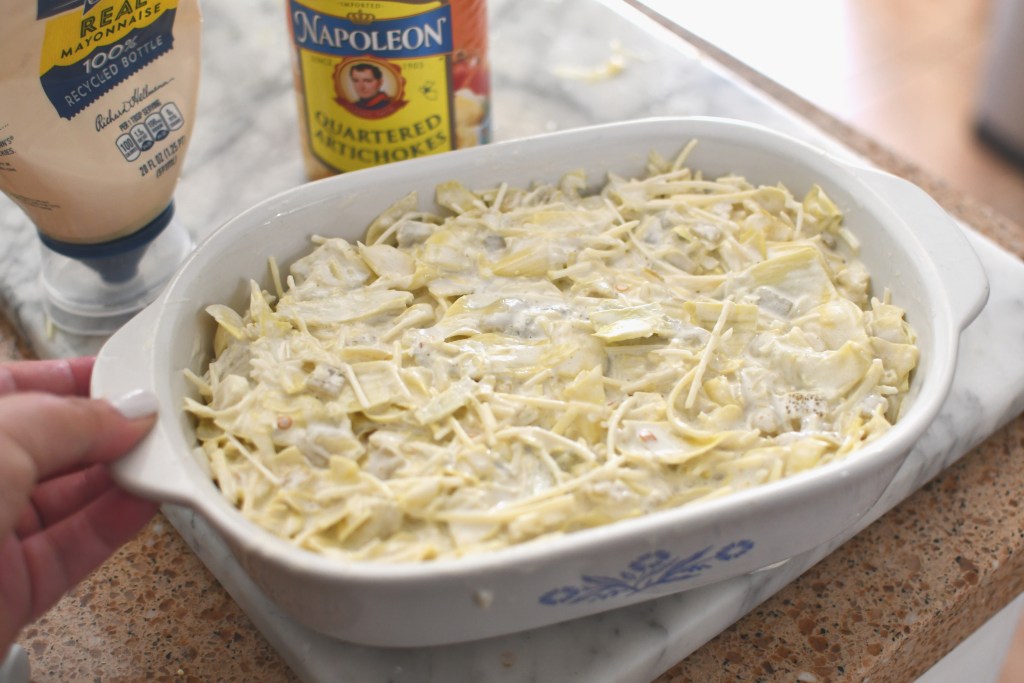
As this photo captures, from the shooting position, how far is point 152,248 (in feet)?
3.12

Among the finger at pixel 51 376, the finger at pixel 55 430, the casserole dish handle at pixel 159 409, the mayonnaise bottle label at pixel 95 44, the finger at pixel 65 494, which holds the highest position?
the mayonnaise bottle label at pixel 95 44

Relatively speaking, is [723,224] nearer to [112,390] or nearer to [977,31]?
[112,390]

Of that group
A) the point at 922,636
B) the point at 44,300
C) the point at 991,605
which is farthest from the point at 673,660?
the point at 44,300

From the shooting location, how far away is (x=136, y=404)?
63 cm

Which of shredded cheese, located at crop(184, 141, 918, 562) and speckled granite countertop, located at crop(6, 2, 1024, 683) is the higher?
shredded cheese, located at crop(184, 141, 918, 562)

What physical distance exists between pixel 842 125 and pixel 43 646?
3.21 feet

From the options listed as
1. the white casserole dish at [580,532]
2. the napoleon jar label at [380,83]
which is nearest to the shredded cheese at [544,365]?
the white casserole dish at [580,532]

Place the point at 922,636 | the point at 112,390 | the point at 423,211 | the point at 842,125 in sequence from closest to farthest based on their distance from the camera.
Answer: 1. the point at 112,390
2. the point at 922,636
3. the point at 423,211
4. the point at 842,125

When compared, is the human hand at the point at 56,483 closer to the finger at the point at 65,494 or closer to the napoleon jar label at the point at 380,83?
the finger at the point at 65,494

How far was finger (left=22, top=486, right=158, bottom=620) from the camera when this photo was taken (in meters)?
0.66

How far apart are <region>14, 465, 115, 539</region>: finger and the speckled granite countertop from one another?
91 millimetres

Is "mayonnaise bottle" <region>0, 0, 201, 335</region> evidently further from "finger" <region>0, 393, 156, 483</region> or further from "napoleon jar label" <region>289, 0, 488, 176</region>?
"finger" <region>0, 393, 156, 483</region>

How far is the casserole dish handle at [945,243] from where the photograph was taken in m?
0.75

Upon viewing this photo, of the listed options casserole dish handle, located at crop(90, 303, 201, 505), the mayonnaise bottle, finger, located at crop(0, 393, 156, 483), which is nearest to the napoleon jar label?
the mayonnaise bottle
